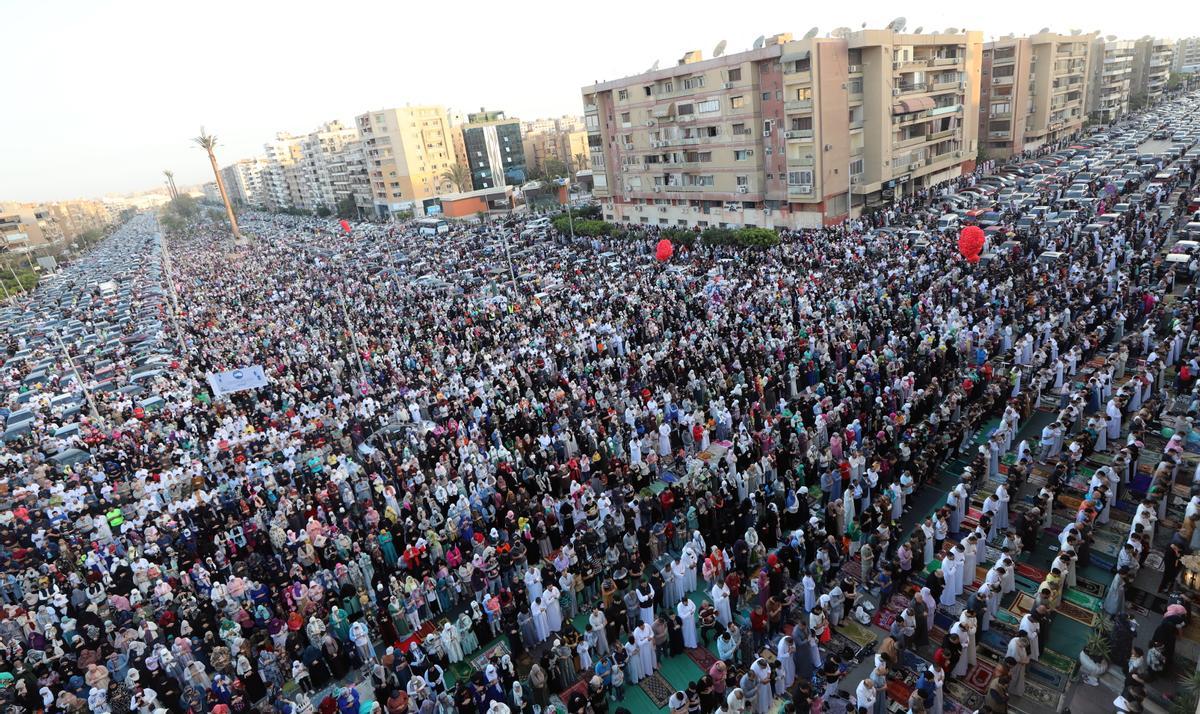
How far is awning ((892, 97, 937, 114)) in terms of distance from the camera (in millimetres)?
36031

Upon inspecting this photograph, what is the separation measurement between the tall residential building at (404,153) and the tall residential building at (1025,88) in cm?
5870

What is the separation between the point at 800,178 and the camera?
34031 millimetres

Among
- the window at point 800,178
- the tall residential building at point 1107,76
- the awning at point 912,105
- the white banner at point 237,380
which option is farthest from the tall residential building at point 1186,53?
the white banner at point 237,380

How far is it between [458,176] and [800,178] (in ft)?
161

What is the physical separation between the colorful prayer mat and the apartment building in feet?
313

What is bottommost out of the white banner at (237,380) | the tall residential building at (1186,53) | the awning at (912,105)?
the white banner at (237,380)

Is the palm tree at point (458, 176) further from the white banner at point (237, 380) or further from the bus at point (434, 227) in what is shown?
the white banner at point (237, 380)

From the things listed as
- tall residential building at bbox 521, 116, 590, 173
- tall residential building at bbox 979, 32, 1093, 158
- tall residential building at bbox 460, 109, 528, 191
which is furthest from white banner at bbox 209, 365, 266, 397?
tall residential building at bbox 521, 116, 590, 173

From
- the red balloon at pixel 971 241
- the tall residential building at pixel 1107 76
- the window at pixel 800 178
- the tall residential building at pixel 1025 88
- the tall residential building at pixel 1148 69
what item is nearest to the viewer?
the red balloon at pixel 971 241

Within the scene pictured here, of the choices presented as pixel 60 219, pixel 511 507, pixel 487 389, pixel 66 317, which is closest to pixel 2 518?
pixel 487 389

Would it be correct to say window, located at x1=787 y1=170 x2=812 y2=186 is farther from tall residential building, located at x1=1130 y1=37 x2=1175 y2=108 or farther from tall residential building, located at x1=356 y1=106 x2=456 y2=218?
tall residential building, located at x1=1130 y1=37 x2=1175 y2=108

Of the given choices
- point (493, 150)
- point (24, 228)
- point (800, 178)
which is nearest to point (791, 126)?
point (800, 178)

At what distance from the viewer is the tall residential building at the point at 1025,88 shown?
49.5 meters

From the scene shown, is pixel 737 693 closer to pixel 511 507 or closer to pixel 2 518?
pixel 511 507
